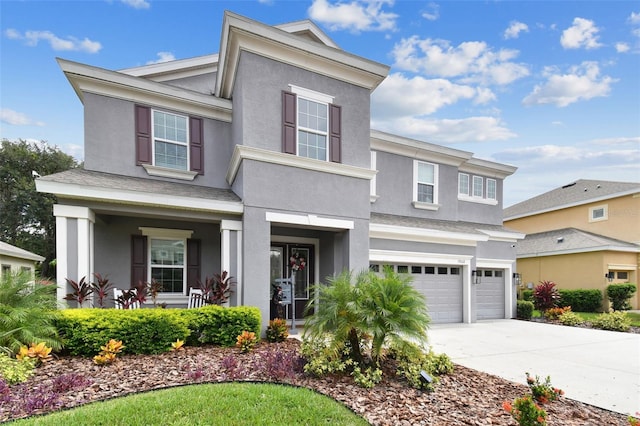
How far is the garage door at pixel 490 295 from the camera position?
43.0 feet

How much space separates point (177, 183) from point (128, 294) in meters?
3.40

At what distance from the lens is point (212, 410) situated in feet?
12.2

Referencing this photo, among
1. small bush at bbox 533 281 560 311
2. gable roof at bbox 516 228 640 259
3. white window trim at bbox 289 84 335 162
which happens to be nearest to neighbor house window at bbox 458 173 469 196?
small bush at bbox 533 281 560 311

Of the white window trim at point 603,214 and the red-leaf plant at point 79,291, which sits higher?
the white window trim at point 603,214

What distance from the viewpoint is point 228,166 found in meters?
9.89

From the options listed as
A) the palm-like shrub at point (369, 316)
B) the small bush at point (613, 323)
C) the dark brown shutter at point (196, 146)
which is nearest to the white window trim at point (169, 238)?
the dark brown shutter at point (196, 146)

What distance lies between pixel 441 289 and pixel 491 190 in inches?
257

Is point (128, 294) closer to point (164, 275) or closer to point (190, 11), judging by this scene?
point (164, 275)

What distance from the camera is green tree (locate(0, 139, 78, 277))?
25000 mm

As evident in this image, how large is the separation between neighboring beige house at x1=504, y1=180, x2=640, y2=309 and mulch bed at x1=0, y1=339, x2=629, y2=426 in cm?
1626

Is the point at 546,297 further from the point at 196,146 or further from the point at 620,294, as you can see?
the point at 196,146

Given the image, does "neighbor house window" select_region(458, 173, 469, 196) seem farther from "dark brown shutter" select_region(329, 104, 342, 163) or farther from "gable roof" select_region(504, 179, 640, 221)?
"gable roof" select_region(504, 179, 640, 221)

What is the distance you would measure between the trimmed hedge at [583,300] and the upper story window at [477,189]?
6.78 meters

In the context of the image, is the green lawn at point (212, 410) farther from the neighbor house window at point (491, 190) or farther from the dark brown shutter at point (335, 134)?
the neighbor house window at point (491, 190)
